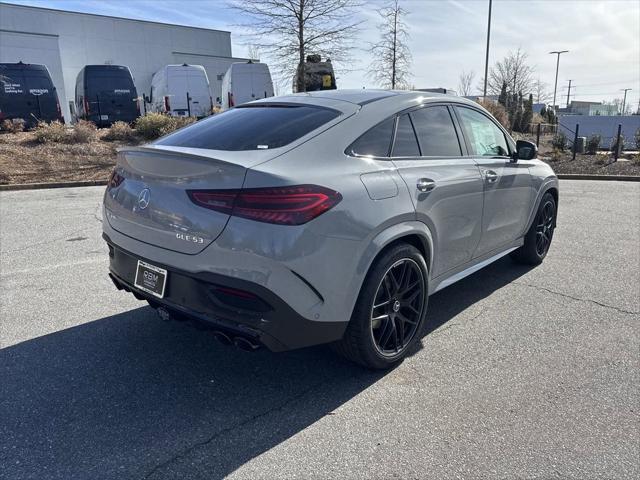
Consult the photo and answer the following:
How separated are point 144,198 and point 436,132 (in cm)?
213

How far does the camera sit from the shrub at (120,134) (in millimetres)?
14625

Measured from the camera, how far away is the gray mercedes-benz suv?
2.45 metres

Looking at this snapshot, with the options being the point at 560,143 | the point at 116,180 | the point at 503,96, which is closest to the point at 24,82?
the point at 116,180

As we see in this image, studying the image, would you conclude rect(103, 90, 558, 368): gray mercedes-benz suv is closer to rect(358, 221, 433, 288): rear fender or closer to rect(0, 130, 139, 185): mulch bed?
→ rect(358, 221, 433, 288): rear fender

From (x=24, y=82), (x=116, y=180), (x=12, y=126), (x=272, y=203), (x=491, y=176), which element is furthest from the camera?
(x=24, y=82)

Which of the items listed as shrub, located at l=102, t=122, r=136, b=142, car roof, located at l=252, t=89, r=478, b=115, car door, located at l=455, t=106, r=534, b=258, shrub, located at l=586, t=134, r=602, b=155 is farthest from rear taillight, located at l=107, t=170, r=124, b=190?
shrub, located at l=586, t=134, r=602, b=155

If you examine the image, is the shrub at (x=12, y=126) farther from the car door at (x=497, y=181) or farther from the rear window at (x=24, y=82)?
the car door at (x=497, y=181)

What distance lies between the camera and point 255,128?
3131 millimetres

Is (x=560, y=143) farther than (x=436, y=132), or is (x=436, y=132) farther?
(x=560, y=143)

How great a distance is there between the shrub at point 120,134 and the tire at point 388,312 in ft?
44.1

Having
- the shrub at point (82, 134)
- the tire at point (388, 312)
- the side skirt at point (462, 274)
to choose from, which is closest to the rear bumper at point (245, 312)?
the tire at point (388, 312)

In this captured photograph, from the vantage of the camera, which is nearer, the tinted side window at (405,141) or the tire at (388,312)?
the tire at (388,312)

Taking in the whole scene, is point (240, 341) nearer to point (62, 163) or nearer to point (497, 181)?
point (497, 181)

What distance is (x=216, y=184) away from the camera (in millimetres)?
2516
